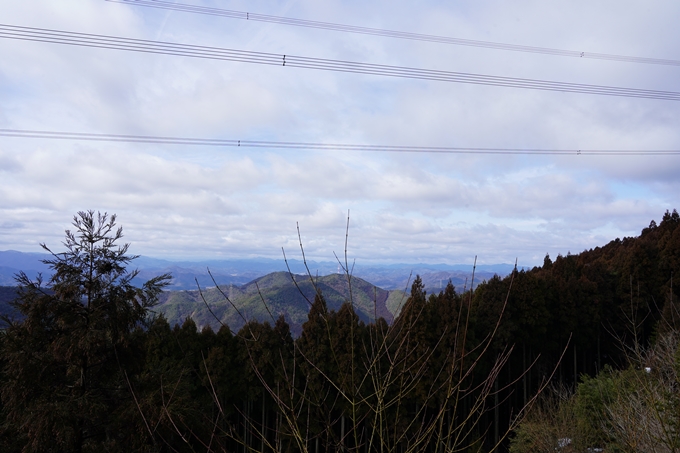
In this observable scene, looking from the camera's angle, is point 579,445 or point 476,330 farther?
point 476,330

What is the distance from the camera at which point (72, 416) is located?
25.2ft

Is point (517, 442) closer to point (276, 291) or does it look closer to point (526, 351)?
point (526, 351)

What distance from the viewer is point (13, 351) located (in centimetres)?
804

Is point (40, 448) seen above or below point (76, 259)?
below

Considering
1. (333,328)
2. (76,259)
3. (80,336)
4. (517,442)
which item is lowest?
(517,442)

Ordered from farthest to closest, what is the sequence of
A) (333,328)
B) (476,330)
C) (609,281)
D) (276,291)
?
(276,291)
(609,281)
(476,330)
(333,328)

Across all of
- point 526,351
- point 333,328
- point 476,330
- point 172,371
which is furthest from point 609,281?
point 172,371

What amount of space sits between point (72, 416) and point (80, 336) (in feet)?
4.35

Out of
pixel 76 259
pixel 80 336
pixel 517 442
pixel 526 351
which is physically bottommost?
pixel 517 442

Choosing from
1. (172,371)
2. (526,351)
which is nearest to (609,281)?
(526,351)

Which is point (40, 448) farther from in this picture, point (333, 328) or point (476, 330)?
point (476, 330)

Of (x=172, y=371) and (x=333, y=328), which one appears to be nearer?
(x=172, y=371)

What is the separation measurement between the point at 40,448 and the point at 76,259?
329 centimetres

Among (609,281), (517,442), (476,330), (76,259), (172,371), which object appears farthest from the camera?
(609,281)
